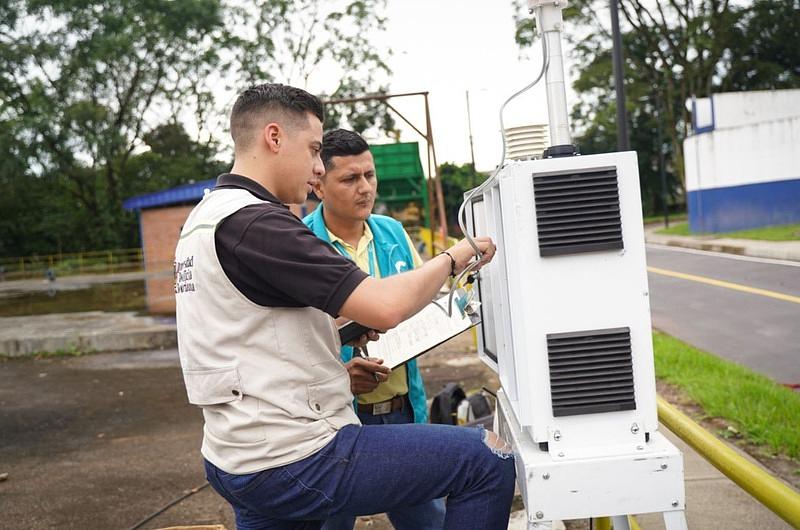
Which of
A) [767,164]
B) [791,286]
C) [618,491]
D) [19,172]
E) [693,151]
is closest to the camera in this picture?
[618,491]

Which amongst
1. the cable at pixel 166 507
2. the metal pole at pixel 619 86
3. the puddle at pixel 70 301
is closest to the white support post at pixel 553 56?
the cable at pixel 166 507

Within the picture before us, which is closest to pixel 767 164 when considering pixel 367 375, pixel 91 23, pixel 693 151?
pixel 693 151

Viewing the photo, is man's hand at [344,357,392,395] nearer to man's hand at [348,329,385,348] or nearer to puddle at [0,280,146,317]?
man's hand at [348,329,385,348]

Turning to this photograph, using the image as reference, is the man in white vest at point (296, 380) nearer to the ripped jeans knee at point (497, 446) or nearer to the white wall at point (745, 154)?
the ripped jeans knee at point (497, 446)

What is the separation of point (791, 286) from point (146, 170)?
41818 millimetres

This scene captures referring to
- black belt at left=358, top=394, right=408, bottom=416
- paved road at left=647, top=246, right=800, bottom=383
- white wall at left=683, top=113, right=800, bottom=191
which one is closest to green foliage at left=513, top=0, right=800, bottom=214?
white wall at left=683, top=113, right=800, bottom=191

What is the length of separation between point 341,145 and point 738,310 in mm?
8067

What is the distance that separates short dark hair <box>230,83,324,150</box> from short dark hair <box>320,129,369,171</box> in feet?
3.35

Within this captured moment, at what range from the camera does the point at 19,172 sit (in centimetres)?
3625

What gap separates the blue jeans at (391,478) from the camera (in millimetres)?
1780

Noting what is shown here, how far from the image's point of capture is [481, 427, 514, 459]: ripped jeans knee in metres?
1.86

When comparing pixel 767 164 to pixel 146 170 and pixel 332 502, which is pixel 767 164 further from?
pixel 146 170

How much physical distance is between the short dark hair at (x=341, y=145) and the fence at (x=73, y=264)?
3697cm

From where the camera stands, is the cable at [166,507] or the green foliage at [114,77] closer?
the cable at [166,507]
